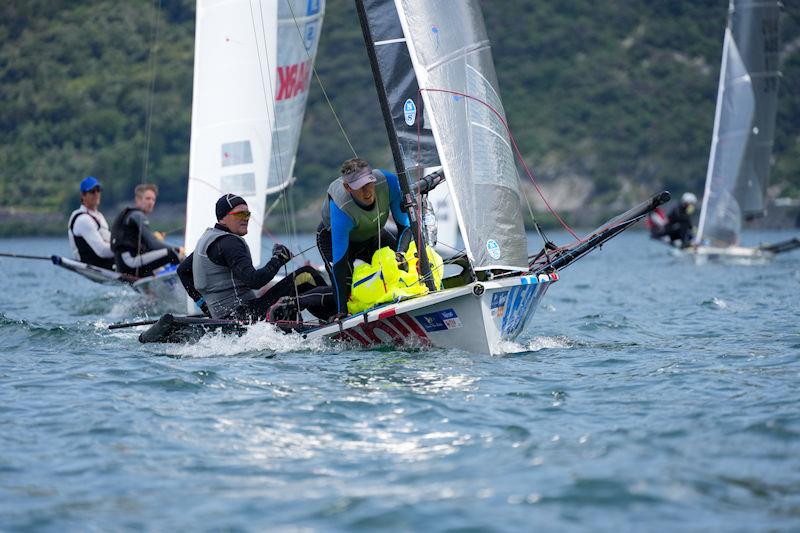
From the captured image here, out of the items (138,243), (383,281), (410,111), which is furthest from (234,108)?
(383,281)

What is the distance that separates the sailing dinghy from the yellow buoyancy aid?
15 centimetres

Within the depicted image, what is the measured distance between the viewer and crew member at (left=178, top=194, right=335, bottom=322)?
911 cm

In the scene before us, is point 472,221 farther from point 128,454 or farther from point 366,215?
point 128,454

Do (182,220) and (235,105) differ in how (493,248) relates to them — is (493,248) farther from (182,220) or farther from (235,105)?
(182,220)

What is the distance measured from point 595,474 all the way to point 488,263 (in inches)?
150

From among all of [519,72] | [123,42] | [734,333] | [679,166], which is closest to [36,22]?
[123,42]

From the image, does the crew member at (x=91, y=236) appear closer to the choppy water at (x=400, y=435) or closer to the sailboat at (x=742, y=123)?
the choppy water at (x=400, y=435)

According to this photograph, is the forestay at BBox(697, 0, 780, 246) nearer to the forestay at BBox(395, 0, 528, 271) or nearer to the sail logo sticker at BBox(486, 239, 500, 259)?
the forestay at BBox(395, 0, 528, 271)

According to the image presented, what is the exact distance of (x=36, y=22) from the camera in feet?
256

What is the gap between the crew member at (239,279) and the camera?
9109 mm

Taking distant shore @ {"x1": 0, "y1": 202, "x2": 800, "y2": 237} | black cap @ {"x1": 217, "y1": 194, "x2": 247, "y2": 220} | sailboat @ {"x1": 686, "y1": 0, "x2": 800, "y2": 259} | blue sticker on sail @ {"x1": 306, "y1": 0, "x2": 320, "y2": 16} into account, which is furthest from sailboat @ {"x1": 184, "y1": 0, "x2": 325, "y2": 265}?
distant shore @ {"x1": 0, "y1": 202, "x2": 800, "y2": 237}

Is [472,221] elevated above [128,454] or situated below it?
above

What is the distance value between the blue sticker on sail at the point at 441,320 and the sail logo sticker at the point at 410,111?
5.35ft

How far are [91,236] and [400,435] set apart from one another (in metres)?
9.56
